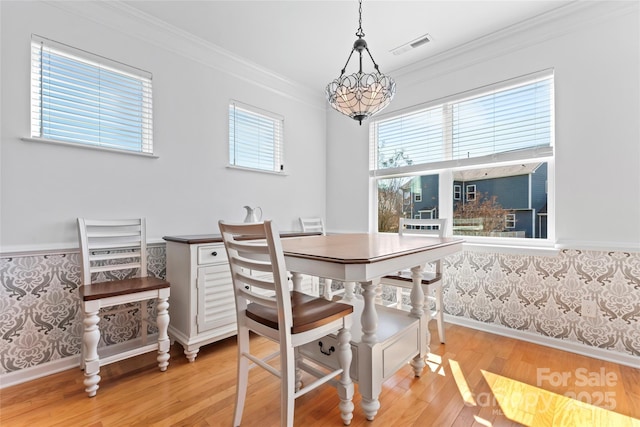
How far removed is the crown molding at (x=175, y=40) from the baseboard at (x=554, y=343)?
122 inches

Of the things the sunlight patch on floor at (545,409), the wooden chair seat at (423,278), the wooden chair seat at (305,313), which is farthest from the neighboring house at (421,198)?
the wooden chair seat at (305,313)

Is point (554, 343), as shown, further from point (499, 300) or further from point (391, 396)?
point (391, 396)

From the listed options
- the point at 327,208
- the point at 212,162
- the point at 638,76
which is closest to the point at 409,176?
the point at 327,208

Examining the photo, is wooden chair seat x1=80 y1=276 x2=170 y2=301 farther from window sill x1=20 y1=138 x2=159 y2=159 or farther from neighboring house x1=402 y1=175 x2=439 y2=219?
neighboring house x1=402 y1=175 x2=439 y2=219

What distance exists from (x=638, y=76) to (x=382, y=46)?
75.1 inches

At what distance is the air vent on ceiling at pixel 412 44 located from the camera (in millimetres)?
2693

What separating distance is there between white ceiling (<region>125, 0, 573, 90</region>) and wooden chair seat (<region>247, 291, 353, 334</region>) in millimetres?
2170

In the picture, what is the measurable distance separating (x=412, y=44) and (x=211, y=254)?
8.57ft

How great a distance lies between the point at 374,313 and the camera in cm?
154

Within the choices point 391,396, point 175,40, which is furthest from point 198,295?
point 175,40

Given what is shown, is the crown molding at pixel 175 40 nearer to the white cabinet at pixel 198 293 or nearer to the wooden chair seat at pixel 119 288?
the white cabinet at pixel 198 293

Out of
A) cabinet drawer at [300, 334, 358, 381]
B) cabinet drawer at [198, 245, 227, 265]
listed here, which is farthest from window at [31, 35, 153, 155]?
cabinet drawer at [300, 334, 358, 381]

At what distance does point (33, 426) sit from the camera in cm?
152

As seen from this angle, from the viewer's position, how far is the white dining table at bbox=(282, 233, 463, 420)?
50.4 inches
